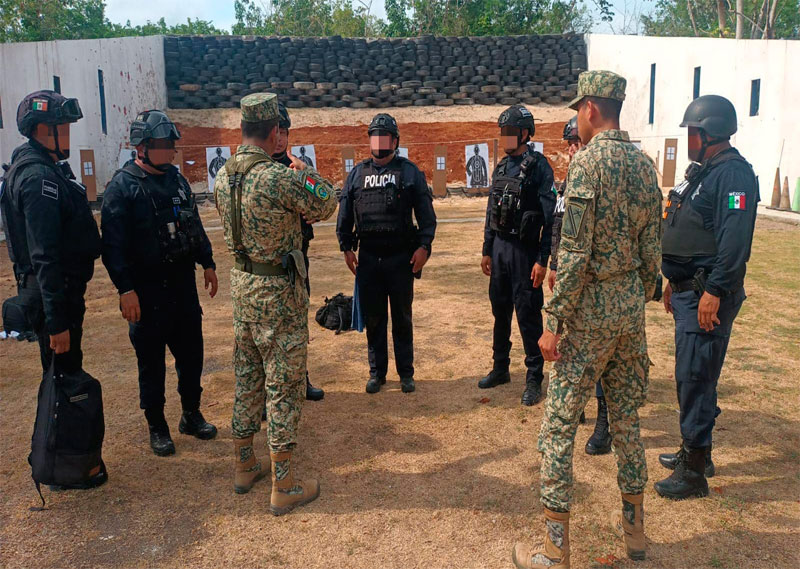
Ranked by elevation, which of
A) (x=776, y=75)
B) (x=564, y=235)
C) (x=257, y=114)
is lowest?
(x=564, y=235)

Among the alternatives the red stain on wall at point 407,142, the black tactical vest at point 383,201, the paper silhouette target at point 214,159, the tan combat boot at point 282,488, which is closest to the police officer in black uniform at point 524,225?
the black tactical vest at point 383,201

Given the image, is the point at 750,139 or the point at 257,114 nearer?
the point at 257,114

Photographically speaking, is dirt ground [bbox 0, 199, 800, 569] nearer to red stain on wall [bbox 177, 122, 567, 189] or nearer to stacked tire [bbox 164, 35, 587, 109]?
red stain on wall [bbox 177, 122, 567, 189]

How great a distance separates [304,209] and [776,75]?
14.9 metres

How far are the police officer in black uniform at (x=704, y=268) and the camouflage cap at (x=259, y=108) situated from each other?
88.8 inches

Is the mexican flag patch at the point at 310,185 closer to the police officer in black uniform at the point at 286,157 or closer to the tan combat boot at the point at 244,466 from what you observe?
the police officer in black uniform at the point at 286,157

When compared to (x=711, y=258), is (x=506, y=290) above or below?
below

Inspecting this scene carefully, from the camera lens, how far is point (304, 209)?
3.20m

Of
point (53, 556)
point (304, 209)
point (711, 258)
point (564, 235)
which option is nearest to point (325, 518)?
point (53, 556)

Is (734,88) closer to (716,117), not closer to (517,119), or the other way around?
(517,119)

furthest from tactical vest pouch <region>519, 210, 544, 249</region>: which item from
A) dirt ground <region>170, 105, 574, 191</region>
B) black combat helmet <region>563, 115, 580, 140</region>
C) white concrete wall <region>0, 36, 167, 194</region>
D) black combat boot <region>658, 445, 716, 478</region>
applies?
dirt ground <region>170, 105, 574, 191</region>

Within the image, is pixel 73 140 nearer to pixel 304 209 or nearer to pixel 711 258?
pixel 304 209

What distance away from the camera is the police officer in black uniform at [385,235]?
15.8 ft

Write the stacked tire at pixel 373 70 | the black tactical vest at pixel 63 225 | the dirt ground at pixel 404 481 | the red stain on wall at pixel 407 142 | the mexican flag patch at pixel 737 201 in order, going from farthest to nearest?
the stacked tire at pixel 373 70
the red stain on wall at pixel 407 142
the black tactical vest at pixel 63 225
the mexican flag patch at pixel 737 201
the dirt ground at pixel 404 481
